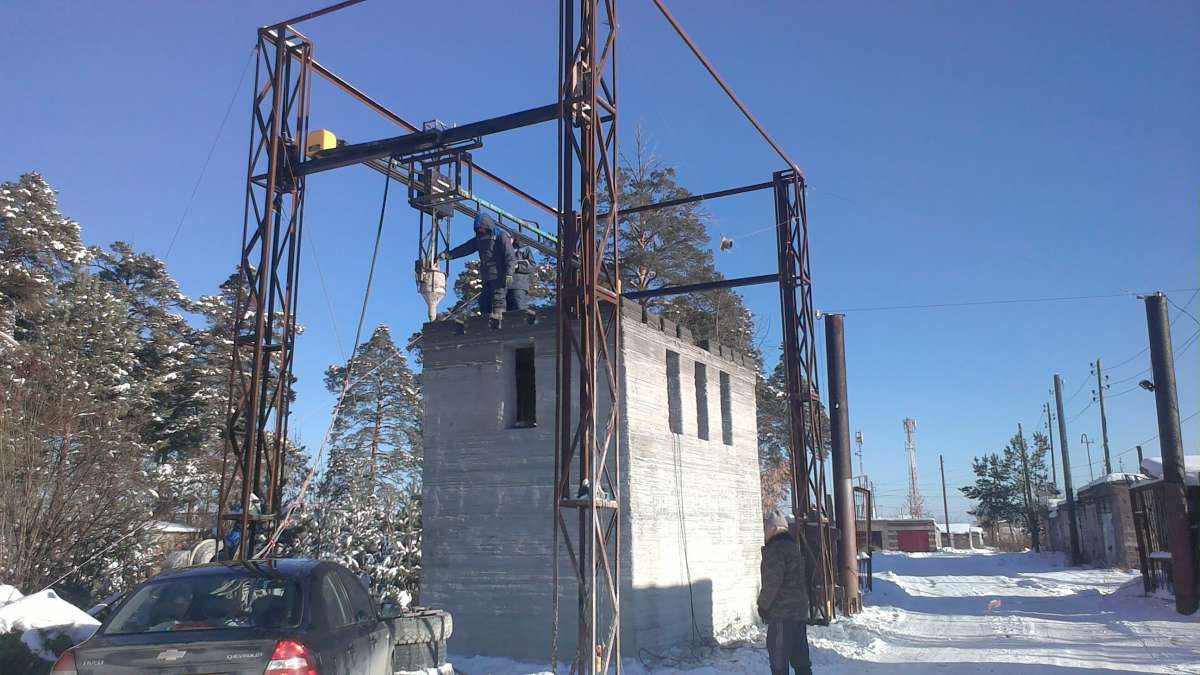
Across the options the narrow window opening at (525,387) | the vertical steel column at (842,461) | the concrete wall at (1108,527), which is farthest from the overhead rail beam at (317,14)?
the concrete wall at (1108,527)

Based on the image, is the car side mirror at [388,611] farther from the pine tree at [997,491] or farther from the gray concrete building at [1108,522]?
the pine tree at [997,491]

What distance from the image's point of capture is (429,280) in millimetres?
15680

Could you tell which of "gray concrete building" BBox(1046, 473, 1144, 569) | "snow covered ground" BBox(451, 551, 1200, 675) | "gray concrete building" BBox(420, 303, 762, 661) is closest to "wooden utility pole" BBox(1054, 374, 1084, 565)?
"gray concrete building" BBox(1046, 473, 1144, 569)

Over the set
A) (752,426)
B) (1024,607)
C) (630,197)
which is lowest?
(1024,607)

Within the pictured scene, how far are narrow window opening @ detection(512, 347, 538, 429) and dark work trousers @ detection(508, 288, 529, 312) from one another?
0.79 meters

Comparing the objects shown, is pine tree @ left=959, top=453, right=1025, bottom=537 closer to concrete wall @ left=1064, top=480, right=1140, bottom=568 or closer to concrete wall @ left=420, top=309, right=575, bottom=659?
concrete wall @ left=1064, top=480, right=1140, bottom=568

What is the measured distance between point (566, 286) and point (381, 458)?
28.2 metres

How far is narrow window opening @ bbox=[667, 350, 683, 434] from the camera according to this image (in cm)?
1441

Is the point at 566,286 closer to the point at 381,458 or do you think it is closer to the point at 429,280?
the point at 429,280

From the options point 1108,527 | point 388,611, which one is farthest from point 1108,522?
point 388,611

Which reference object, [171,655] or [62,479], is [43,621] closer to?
[171,655]

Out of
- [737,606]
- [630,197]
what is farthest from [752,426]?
[630,197]

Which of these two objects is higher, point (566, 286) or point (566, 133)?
point (566, 133)

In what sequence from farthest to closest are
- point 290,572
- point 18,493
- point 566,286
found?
point 18,493 < point 566,286 < point 290,572
